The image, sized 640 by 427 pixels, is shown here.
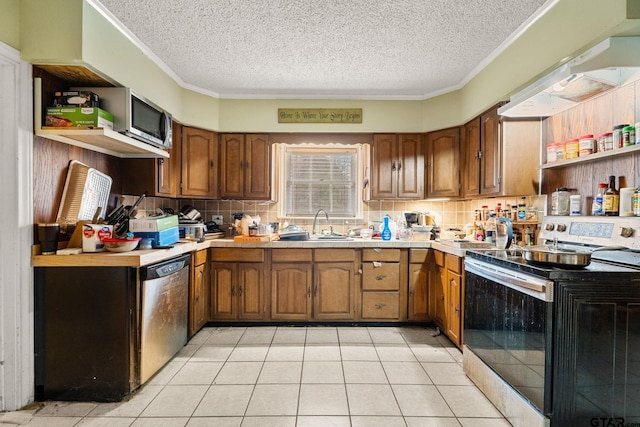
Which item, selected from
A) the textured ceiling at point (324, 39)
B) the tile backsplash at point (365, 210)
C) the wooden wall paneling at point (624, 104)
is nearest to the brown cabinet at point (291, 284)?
the tile backsplash at point (365, 210)

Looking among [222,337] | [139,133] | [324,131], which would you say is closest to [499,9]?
[324,131]

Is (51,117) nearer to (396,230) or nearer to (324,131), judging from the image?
(324,131)

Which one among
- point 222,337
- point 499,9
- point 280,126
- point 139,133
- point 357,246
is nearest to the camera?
point 499,9

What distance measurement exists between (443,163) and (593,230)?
1.64m

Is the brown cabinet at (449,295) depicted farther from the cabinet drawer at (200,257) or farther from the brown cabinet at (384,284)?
the cabinet drawer at (200,257)

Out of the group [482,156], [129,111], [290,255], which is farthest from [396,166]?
[129,111]

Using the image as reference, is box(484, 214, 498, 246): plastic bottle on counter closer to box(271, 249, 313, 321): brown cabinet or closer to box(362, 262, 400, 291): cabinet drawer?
box(362, 262, 400, 291): cabinet drawer

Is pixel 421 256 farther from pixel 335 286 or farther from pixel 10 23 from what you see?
pixel 10 23

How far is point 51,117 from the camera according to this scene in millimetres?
1987

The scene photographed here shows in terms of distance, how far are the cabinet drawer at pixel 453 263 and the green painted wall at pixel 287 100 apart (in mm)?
1331

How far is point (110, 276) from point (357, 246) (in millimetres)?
2057

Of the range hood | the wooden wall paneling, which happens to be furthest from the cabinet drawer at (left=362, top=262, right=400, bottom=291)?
the wooden wall paneling

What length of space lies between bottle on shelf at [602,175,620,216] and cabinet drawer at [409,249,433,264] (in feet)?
4.80

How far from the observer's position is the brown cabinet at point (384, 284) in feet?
10.4
